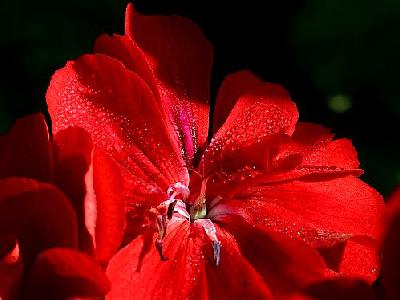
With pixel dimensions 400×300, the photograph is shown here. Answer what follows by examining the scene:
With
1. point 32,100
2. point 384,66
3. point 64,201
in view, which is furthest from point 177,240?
point 384,66

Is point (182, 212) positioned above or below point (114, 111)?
below

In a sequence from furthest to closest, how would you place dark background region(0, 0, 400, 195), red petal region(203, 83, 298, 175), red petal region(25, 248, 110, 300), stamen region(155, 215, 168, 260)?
1. dark background region(0, 0, 400, 195)
2. red petal region(203, 83, 298, 175)
3. stamen region(155, 215, 168, 260)
4. red petal region(25, 248, 110, 300)

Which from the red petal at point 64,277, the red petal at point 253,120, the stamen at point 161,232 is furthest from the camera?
the red petal at point 253,120

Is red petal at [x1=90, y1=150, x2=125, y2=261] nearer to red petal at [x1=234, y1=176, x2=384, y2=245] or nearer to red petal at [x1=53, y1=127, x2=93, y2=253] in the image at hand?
red petal at [x1=53, y1=127, x2=93, y2=253]

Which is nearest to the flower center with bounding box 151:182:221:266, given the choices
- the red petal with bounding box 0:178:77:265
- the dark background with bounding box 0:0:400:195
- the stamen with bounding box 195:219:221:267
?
the stamen with bounding box 195:219:221:267

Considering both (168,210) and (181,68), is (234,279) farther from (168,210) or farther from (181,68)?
(181,68)

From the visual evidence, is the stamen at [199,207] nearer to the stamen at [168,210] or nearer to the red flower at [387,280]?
the stamen at [168,210]

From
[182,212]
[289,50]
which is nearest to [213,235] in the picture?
[182,212]

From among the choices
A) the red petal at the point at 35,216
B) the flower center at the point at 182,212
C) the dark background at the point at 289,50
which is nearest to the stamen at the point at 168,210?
the flower center at the point at 182,212
